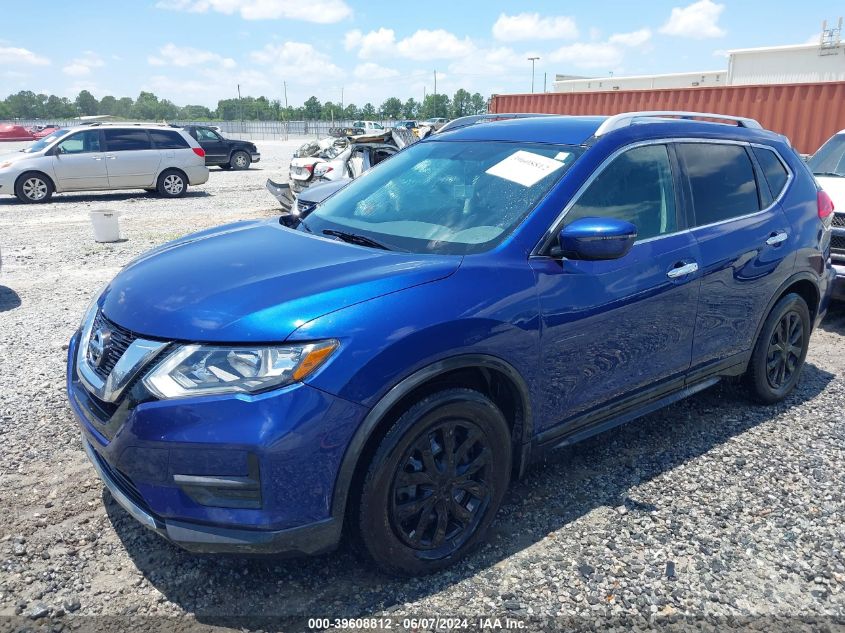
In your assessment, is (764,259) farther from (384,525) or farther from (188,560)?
(188,560)

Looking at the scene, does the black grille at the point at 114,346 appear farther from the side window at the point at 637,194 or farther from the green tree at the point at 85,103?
the green tree at the point at 85,103

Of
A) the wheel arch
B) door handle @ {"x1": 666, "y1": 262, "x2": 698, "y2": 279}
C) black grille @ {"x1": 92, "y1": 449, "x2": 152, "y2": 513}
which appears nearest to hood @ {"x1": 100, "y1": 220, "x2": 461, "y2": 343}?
the wheel arch

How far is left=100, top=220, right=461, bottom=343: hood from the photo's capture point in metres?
2.39

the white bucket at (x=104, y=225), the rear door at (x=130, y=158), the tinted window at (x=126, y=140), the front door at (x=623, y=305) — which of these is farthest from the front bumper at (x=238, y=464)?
the tinted window at (x=126, y=140)

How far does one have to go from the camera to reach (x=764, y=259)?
4.06 metres

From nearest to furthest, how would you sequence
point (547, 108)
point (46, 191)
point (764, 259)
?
→ point (764, 259) < point (46, 191) < point (547, 108)

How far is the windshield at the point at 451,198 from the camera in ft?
10.0

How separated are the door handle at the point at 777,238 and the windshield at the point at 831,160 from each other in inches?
153

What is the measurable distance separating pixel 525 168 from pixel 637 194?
0.63 metres

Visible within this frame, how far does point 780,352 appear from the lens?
4523mm

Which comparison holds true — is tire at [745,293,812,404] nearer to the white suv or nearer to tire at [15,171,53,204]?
the white suv

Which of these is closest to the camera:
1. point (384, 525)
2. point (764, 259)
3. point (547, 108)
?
point (384, 525)

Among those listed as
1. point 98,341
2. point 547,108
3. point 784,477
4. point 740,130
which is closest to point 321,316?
point 98,341

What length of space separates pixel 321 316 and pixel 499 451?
1.04m
